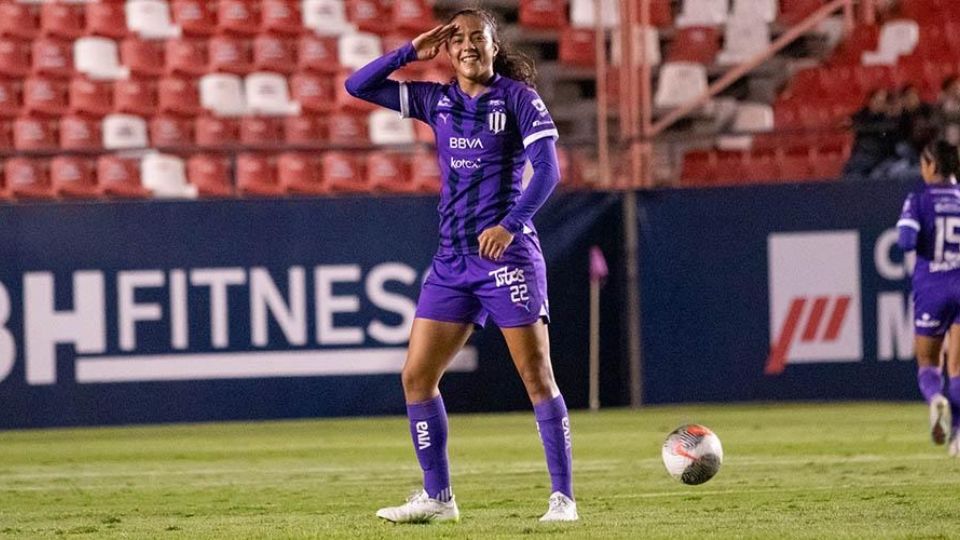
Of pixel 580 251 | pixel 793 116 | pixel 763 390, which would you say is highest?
pixel 793 116

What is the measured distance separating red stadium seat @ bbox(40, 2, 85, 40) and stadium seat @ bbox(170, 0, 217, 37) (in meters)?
0.98

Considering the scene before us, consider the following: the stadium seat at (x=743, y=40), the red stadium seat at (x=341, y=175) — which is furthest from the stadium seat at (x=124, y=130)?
the stadium seat at (x=743, y=40)

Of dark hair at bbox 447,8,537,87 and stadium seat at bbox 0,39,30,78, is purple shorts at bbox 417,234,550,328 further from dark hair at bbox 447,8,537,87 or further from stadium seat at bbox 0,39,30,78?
stadium seat at bbox 0,39,30,78

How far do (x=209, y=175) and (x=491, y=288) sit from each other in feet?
32.5

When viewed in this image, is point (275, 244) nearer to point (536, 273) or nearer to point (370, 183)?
point (370, 183)

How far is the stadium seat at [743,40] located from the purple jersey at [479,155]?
39.1 ft

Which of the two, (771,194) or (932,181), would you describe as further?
(771,194)

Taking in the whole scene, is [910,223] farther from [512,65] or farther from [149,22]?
[149,22]

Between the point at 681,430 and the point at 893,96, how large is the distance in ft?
31.3

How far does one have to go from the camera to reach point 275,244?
16.0 m

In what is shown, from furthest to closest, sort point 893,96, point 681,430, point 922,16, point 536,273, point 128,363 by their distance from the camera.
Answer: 1. point 922,16
2. point 893,96
3. point 128,363
4. point 681,430
5. point 536,273

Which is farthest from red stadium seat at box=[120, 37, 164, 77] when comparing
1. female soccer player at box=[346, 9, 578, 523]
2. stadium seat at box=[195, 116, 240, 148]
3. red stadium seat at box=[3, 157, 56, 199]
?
female soccer player at box=[346, 9, 578, 523]

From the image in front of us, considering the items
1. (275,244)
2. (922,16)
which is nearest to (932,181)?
(275,244)

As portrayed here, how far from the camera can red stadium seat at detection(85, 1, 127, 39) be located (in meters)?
18.8
